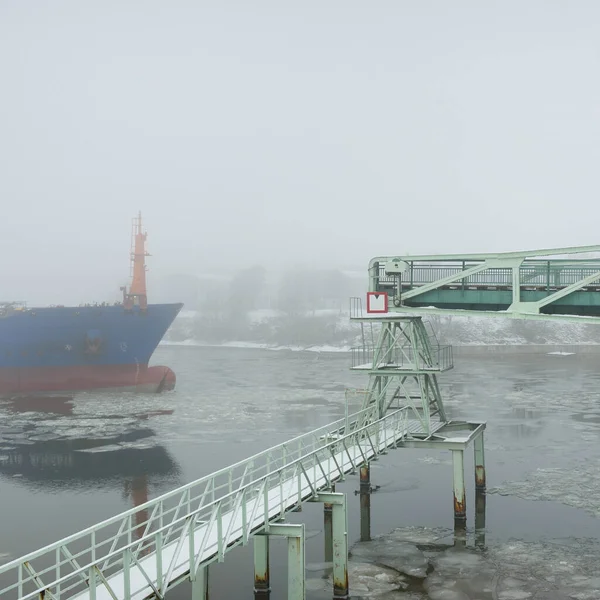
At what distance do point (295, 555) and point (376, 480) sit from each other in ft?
46.7

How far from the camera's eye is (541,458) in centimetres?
3325

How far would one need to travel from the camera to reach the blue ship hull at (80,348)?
61.8m

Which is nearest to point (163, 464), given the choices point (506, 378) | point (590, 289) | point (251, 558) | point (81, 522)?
point (81, 522)

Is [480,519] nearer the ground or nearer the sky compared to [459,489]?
nearer the ground

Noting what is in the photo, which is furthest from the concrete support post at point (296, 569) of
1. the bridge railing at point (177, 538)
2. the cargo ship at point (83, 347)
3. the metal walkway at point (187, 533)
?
the cargo ship at point (83, 347)

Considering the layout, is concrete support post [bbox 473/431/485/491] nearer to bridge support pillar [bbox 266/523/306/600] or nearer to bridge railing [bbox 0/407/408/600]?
bridge railing [bbox 0/407/408/600]

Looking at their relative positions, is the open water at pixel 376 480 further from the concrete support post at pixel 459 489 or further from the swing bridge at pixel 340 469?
the swing bridge at pixel 340 469

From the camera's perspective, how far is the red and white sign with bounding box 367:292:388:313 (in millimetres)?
21516

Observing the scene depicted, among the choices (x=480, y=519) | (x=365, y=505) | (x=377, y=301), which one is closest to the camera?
(x=377, y=301)

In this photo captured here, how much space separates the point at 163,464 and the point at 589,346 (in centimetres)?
10869

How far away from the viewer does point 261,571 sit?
17.5m

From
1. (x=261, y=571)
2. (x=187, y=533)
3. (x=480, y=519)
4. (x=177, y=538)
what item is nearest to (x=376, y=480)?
(x=480, y=519)

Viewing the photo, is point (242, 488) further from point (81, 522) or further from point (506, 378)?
point (506, 378)

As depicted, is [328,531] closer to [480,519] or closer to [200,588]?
[480,519]
